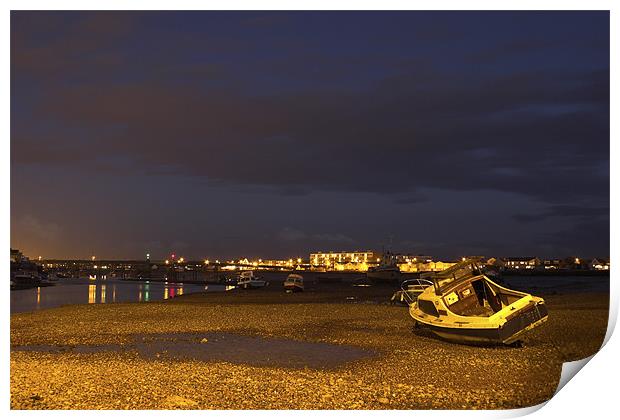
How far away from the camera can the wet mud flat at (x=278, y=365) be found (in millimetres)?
11250

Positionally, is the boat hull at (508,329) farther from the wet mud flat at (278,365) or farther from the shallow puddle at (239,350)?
the shallow puddle at (239,350)

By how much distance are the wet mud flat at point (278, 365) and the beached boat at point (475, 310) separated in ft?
1.54

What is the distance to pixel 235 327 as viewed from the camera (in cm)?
2288

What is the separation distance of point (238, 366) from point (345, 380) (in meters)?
2.93

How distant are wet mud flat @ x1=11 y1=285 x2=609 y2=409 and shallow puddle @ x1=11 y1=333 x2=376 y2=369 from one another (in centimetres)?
3

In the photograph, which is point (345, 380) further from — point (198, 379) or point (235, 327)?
point (235, 327)

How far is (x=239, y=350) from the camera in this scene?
682 inches

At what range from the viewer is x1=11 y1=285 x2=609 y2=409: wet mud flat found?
11.2 m

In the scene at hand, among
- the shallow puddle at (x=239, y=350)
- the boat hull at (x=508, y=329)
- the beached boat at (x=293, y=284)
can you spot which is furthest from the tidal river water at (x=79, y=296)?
the boat hull at (x=508, y=329)

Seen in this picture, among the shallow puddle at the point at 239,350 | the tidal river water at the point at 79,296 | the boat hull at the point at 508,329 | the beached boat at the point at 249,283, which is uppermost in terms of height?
the boat hull at the point at 508,329

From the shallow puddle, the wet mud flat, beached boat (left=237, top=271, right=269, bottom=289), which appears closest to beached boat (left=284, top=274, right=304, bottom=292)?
beached boat (left=237, top=271, right=269, bottom=289)

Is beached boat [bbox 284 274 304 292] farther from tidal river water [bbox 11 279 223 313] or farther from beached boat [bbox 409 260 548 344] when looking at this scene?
beached boat [bbox 409 260 548 344]
